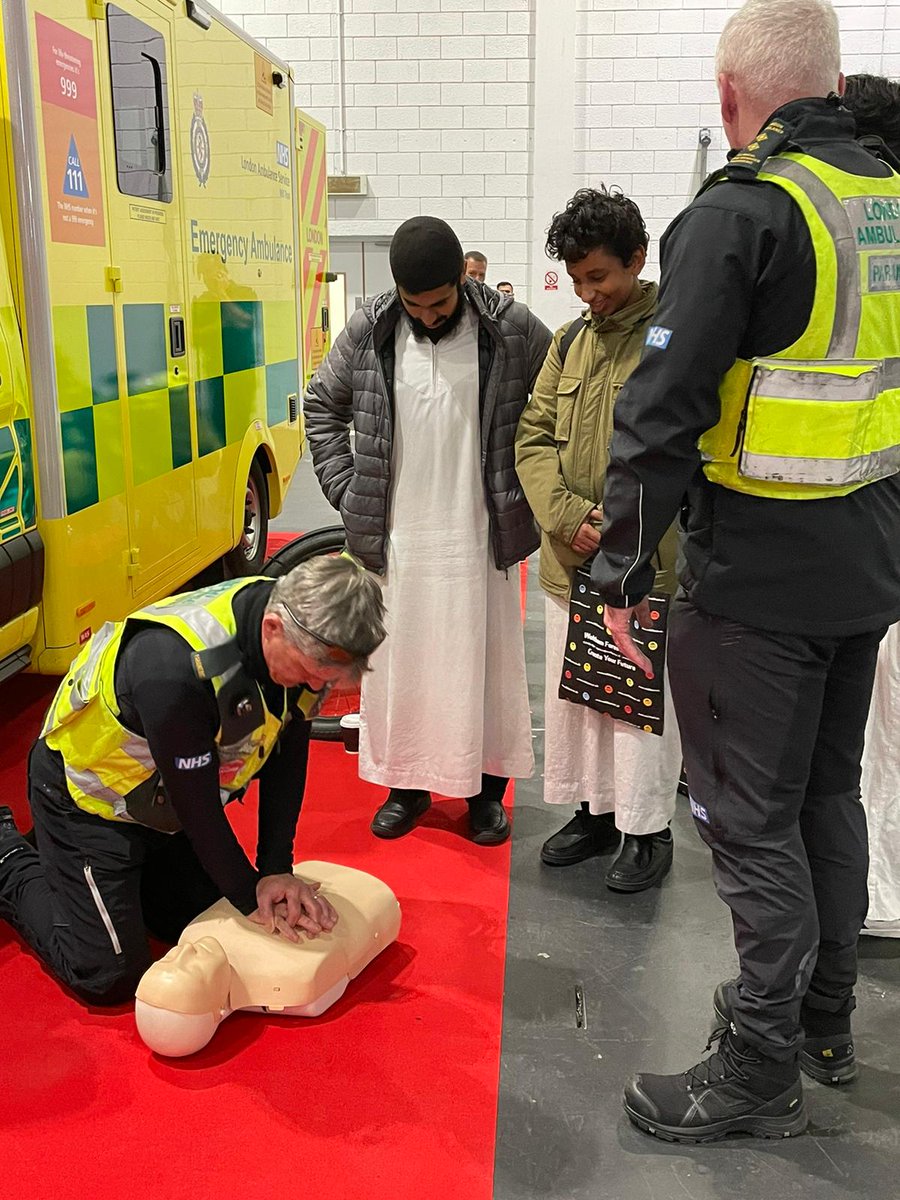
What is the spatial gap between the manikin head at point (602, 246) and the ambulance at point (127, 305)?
4.53 feet

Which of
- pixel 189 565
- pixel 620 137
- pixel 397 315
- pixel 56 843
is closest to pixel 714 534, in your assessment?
pixel 397 315

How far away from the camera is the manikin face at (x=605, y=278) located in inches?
102

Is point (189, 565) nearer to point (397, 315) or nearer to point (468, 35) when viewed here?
point (397, 315)

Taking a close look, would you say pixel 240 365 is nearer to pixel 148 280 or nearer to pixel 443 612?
pixel 148 280

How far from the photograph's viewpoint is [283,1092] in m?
2.16

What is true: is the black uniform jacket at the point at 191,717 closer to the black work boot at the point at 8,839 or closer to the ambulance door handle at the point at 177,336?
the black work boot at the point at 8,839

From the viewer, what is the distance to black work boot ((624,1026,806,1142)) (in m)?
2.00

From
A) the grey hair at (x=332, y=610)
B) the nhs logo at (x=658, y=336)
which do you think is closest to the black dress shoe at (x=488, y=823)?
the grey hair at (x=332, y=610)

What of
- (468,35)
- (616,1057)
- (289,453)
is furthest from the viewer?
(468,35)

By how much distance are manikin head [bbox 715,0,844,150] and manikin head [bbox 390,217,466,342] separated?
917 millimetres

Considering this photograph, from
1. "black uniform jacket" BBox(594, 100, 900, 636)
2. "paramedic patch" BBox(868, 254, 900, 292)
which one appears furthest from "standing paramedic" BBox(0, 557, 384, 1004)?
"paramedic patch" BBox(868, 254, 900, 292)

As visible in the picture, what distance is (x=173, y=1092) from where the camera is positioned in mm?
2150

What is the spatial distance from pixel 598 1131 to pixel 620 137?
9111 mm

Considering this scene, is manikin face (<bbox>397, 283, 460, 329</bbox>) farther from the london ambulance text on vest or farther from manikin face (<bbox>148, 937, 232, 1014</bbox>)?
manikin face (<bbox>148, 937, 232, 1014</bbox>)
